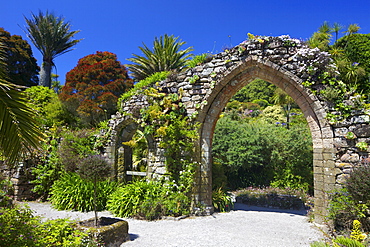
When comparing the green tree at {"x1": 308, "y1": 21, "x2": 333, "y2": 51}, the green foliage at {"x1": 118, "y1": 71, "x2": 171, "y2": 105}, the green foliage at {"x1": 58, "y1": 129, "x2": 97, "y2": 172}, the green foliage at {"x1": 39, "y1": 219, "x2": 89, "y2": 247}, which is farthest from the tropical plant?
the green tree at {"x1": 308, "y1": 21, "x2": 333, "y2": 51}

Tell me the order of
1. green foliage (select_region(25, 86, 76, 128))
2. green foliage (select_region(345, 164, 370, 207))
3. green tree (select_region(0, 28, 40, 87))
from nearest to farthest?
1. green foliage (select_region(345, 164, 370, 207))
2. green foliage (select_region(25, 86, 76, 128))
3. green tree (select_region(0, 28, 40, 87))

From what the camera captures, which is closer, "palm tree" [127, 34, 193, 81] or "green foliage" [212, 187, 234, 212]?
"green foliage" [212, 187, 234, 212]

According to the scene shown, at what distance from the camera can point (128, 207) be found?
6.68 meters

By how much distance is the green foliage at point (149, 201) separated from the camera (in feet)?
21.5

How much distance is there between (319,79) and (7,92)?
245 inches

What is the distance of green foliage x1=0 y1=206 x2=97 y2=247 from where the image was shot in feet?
10.3

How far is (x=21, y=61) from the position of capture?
1839 centimetres

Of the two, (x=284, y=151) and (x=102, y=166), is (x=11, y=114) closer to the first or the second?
(x=102, y=166)

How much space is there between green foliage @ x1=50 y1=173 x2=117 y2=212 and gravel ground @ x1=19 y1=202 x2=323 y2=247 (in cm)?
28

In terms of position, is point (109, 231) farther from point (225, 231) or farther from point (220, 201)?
point (220, 201)

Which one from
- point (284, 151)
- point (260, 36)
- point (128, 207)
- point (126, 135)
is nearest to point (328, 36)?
point (284, 151)

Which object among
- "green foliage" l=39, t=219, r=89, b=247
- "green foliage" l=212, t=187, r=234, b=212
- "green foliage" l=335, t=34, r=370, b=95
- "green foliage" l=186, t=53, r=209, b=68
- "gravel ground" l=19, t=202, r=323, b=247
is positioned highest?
"green foliage" l=335, t=34, r=370, b=95

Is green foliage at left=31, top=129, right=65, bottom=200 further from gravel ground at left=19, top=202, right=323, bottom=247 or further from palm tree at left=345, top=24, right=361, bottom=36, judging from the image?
palm tree at left=345, top=24, right=361, bottom=36

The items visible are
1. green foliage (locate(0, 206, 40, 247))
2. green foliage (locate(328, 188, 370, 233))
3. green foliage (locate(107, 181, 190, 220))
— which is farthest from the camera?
green foliage (locate(107, 181, 190, 220))
